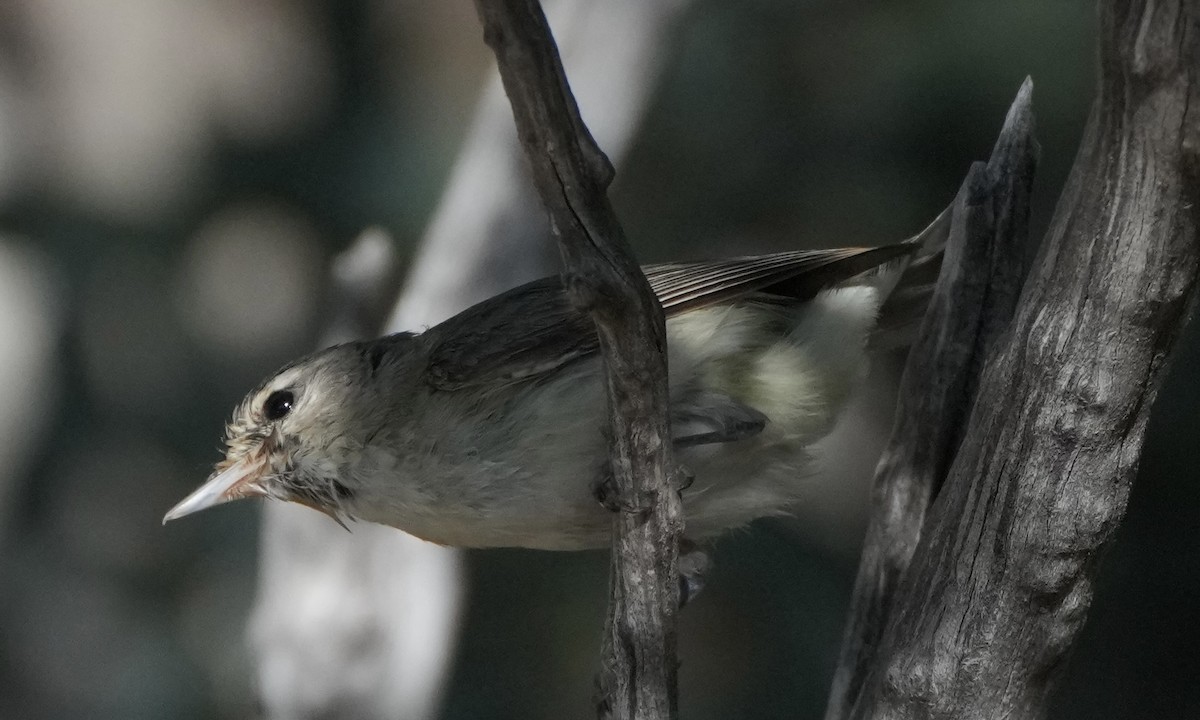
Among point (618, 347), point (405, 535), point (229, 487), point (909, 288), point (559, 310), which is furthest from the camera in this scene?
point (405, 535)

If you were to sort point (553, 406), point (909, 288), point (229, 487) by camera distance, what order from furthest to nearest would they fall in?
point (909, 288) → point (229, 487) → point (553, 406)

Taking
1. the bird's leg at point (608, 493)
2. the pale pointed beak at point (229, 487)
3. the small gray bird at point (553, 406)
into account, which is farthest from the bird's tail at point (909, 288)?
the pale pointed beak at point (229, 487)

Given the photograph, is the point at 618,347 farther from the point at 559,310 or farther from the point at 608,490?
the point at 559,310

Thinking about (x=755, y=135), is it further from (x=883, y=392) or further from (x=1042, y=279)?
(x=1042, y=279)

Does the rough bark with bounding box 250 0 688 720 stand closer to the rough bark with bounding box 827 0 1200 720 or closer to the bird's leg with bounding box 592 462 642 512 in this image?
the bird's leg with bounding box 592 462 642 512

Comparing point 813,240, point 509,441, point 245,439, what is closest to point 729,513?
point 509,441

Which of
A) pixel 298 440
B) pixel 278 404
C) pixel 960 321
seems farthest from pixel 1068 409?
pixel 278 404

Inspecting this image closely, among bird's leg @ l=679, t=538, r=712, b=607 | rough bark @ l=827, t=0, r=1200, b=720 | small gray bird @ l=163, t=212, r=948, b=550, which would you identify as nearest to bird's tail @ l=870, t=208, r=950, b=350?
small gray bird @ l=163, t=212, r=948, b=550
